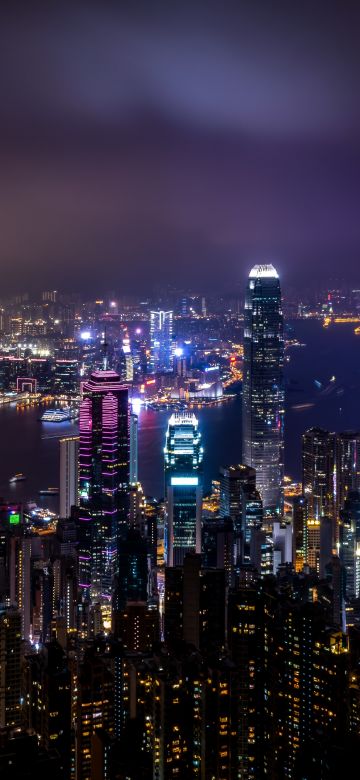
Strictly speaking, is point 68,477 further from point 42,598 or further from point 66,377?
point 66,377

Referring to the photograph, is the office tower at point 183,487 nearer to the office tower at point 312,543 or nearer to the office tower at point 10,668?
the office tower at point 312,543

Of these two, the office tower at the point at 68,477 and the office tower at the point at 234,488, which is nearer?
the office tower at the point at 234,488

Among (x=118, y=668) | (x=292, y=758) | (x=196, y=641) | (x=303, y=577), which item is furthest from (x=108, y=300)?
(x=292, y=758)

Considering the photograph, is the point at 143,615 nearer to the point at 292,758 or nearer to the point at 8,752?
the point at 292,758

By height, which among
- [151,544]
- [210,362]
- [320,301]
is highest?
[320,301]

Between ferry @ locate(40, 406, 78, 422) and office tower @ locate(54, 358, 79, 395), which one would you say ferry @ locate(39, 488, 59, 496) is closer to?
ferry @ locate(40, 406, 78, 422)

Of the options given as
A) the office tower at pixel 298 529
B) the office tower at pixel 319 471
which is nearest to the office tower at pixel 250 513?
the office tower at pixel 298 529

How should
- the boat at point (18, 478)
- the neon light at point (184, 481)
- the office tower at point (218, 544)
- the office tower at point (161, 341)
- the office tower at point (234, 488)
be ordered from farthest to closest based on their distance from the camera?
1. the office tower at point (161, 341)
2. the boat at point (18, 478)
3. the neon light at point (184, 481)
4. the office tower at point (234, 488)
5. the office tower at point (218, 544)
